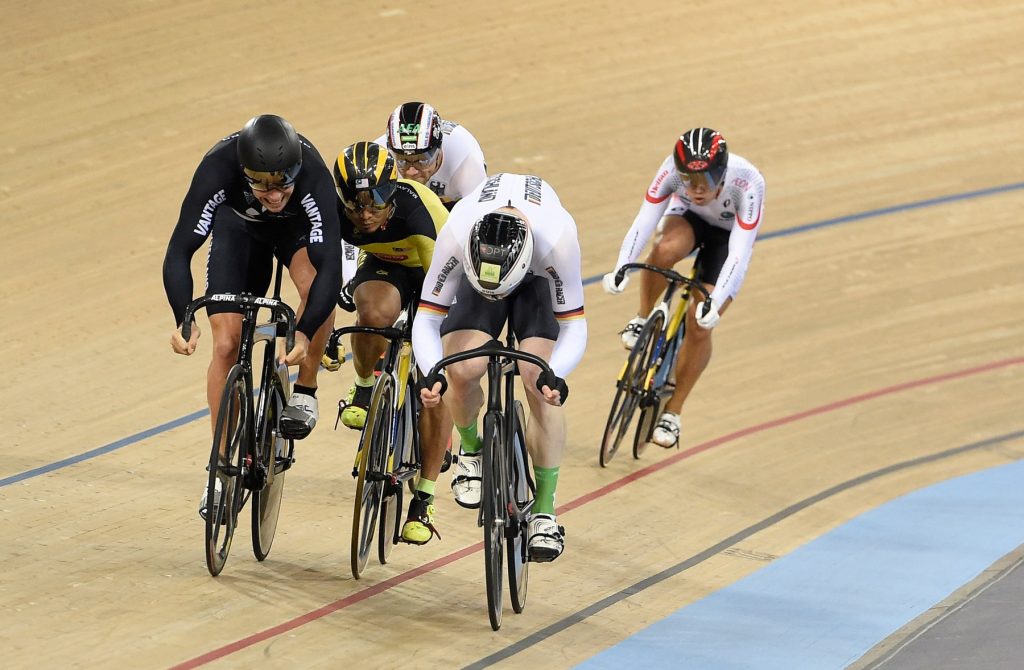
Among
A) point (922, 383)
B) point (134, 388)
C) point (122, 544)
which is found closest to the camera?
point (122, 544)

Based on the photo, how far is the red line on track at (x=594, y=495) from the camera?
12.8 feet

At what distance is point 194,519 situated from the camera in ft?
15.6

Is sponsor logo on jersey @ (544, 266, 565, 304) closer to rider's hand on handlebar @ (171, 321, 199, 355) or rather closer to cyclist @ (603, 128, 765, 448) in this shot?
rider's hand on handlebar @ (171, 321, 199, 355)

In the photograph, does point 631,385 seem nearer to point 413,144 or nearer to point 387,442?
point 413,144

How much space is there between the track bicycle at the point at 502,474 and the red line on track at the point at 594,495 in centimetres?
40

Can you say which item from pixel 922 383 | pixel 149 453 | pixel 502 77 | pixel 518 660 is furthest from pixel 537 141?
pixel 518 660

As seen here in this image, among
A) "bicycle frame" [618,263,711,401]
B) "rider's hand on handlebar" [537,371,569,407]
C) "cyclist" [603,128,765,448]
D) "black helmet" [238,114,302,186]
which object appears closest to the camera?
"rider's hand on handlebar" [537,371,569,407]

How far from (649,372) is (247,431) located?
1.90 meters

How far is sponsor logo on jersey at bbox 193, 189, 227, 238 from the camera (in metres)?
4.07

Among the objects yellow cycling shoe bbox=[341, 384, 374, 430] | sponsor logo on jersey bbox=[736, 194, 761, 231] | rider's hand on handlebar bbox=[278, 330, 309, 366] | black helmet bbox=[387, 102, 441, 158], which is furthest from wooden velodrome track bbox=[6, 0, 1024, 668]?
black helmet bbox=[387, 102, 441, 158]

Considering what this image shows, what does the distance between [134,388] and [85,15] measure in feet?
14.0

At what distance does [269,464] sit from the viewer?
13.9ft

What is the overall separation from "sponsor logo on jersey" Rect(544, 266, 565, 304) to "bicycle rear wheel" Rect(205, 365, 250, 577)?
0.86 meters

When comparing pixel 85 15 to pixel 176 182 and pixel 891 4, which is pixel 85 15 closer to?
pixel 176 182
